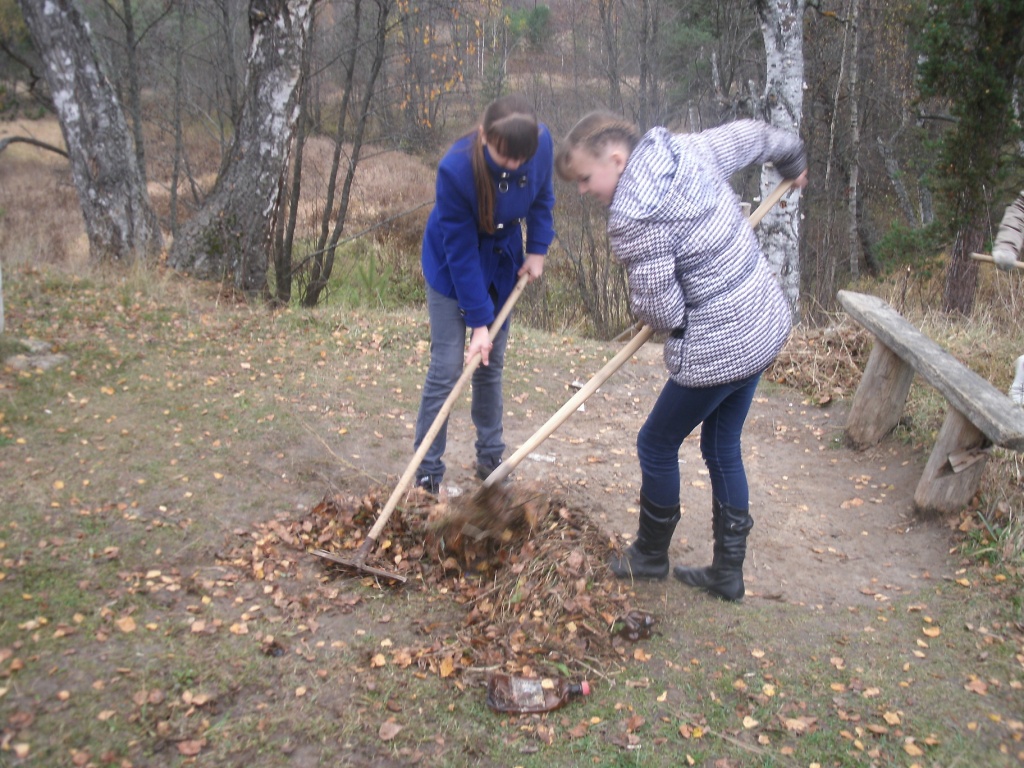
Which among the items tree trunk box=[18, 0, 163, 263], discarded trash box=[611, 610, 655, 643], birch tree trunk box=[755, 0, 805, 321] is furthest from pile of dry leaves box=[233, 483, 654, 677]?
birch tree trunk box=[755, 0, 805, 321]

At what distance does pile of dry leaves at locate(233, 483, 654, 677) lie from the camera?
3.05 metres

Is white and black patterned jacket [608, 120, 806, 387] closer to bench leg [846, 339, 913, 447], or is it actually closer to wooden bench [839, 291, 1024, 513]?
wooden bench [839, 291, 1024, 513]

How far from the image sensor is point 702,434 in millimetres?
3338

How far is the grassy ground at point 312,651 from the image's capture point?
8.51 feet

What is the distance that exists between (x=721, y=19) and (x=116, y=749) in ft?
55.9

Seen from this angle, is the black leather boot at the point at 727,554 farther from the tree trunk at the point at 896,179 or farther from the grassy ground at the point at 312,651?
the tree trunk at the point at 896,179

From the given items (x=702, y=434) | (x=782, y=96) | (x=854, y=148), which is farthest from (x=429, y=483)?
(x=854, y=148)

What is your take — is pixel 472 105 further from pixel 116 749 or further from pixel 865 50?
pixel 116 749

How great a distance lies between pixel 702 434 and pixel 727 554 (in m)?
0.52

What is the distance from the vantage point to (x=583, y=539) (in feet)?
11.8

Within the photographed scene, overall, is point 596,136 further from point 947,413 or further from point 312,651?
point 947,413

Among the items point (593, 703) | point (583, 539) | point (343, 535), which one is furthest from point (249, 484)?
point (593, 703)

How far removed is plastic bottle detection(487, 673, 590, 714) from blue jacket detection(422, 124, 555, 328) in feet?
4.73

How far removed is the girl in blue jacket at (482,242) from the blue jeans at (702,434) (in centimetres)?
81
